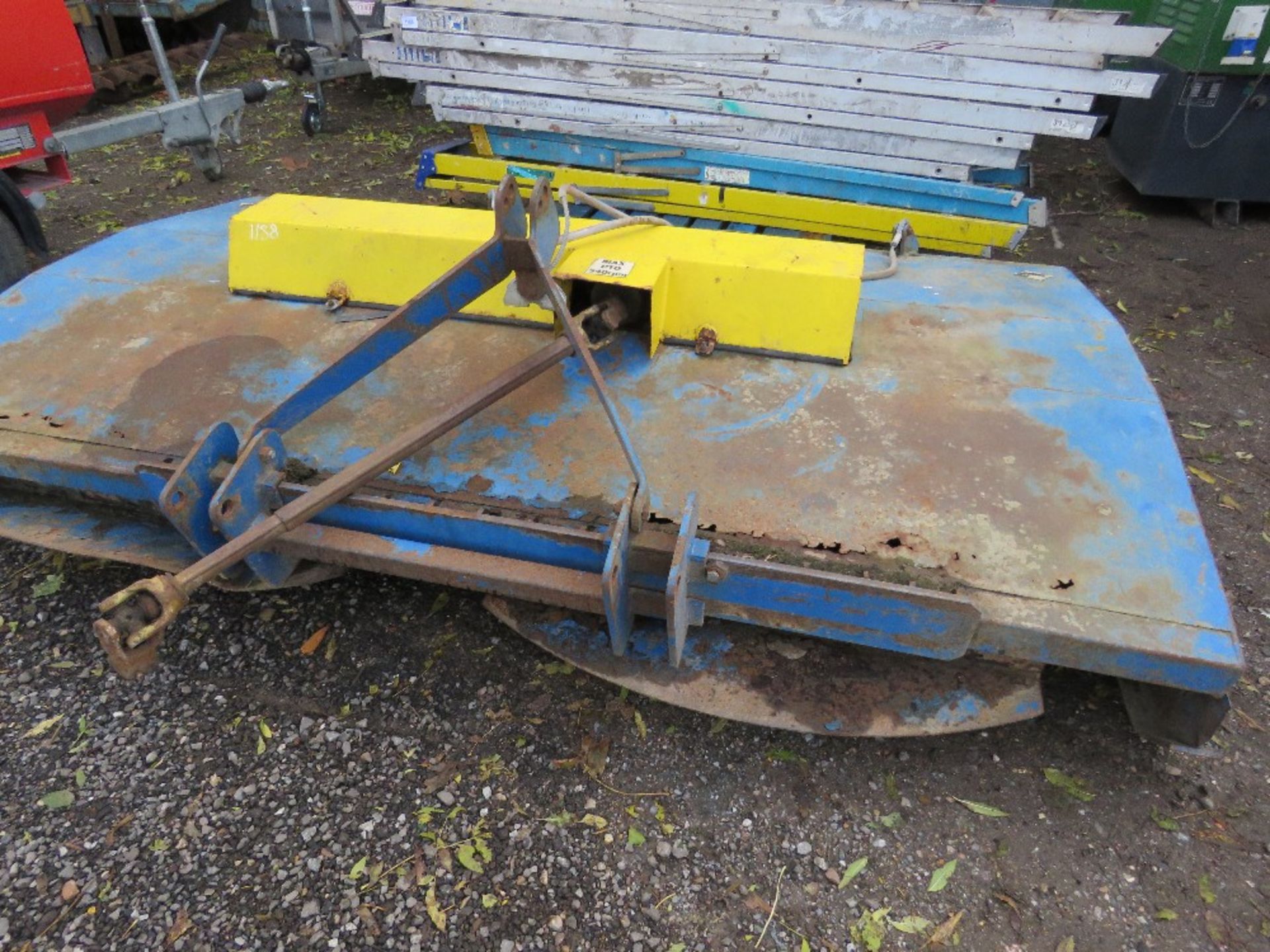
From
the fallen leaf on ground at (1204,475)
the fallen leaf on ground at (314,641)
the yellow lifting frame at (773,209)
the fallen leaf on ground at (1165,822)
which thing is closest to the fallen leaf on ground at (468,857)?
the fallen leaf on ground at (314,641)

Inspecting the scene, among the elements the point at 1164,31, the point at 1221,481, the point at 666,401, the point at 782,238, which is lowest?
the point at 1221,481

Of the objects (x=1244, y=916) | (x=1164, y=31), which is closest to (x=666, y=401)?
(x=1244, y=916)

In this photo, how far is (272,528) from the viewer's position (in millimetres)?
2021

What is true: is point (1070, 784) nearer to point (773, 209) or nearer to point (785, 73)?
point (773, 209)

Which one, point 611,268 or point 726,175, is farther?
point 726,175

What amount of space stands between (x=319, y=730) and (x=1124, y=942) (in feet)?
7.22

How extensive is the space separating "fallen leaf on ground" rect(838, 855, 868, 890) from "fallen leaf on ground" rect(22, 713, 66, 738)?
90.8 inches

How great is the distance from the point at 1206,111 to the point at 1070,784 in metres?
5.39

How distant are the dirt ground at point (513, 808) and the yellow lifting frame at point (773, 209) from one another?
238cm

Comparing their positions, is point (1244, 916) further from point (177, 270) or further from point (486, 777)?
point (177, 270)

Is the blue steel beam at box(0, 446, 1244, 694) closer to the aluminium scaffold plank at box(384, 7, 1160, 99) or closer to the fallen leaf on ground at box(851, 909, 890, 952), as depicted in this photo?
the fallen leaf on ground at box(851, 909, 890, 952)

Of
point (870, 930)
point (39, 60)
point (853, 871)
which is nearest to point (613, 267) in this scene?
point (853, 871)

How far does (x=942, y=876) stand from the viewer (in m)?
2.14

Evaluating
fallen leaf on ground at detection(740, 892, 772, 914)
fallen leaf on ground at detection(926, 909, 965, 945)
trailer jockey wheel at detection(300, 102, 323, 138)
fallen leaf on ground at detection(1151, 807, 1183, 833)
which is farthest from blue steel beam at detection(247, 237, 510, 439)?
trailer jockey wheel at detection(300, 102, 323, 138)
